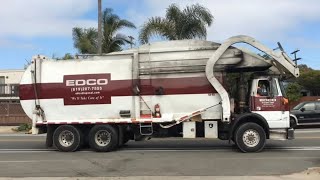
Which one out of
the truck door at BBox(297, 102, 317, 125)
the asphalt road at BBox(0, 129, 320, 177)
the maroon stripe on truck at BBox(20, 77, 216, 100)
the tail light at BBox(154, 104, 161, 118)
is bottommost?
the asphalt road at BBox(0, 129, 320, 177)

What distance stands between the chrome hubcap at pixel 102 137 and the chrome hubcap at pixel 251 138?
4.35 m

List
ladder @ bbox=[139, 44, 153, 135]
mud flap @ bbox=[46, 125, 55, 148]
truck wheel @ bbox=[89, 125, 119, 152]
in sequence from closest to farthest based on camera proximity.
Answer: ladder @ bbox=[139, 44, 153, 135] < truck wheel @ bbox=[89, 125, 119, 152] < mud flap @ bbox=[46, 125, 55, 148]

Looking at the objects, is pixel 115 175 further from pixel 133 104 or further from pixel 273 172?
pixel 133 104

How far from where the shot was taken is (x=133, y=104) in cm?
1603

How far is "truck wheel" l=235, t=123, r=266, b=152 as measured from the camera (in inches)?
600

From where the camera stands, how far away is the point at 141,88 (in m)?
15.9

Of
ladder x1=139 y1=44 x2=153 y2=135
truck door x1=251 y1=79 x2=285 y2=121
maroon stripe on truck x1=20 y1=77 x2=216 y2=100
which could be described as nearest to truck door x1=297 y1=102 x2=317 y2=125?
truck door x1=251 y1=79 x2=285 y2=121

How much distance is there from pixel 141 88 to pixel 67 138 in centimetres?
299

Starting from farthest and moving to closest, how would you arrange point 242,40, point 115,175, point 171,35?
1. point 171,35
2. point 242,40
3. point 115,175

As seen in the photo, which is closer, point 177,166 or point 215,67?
point 177,166

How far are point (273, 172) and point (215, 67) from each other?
4.90 meters

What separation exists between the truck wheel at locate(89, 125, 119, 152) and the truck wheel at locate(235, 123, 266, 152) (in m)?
3.91

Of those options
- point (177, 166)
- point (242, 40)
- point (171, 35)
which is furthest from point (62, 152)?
point (171, 35)

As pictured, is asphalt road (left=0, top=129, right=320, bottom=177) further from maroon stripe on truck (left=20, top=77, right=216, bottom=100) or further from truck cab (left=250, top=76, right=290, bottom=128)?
maroon stripe on truck (left=20, top=77, right=216, bottom=100)
